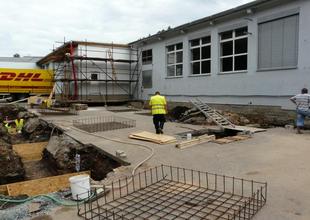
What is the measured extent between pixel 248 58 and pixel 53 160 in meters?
10.1

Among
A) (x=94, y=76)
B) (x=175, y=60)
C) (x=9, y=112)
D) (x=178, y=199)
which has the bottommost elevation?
(x=178, y=199)

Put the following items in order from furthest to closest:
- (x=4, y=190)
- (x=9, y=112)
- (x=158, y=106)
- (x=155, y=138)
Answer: (x=9, y=112)
(x=158, y=106)
(x=155, y=138)
(x=4, y=190)

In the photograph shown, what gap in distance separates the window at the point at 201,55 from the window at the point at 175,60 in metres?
1.11

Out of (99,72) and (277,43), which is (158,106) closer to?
(277,43)

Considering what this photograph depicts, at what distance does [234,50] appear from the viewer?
50.2ft

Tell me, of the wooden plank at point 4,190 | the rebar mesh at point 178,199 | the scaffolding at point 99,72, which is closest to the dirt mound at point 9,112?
the scaffolding at point 99,72

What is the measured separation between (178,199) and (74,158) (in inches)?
196

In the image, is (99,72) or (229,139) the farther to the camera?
(99,72)

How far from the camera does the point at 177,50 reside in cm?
1958

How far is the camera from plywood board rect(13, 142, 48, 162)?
10106 mm

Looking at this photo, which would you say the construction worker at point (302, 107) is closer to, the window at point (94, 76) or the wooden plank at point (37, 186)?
the wooden plank at point (37, 186)

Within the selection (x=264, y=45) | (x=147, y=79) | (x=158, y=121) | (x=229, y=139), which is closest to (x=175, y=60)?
(x=147, y=79)

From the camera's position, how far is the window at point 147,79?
2282 cm

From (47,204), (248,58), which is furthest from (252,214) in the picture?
(248,58)
